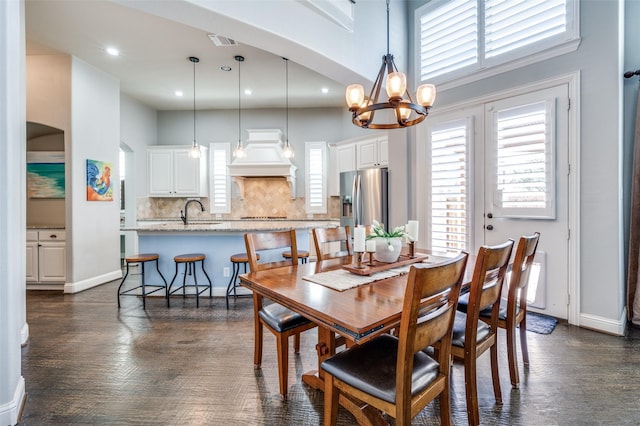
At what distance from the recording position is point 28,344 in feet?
8.74

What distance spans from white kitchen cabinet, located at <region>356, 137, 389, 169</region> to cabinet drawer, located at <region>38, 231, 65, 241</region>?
4.79m

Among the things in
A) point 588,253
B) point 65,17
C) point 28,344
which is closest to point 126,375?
point 28,344

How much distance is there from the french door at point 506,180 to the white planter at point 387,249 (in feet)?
6.02

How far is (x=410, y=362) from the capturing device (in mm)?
1158

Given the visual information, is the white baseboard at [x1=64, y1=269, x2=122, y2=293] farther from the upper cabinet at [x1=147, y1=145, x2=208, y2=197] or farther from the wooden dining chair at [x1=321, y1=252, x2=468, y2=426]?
the wooden dining chair at [x1=321, y1=252, x2=468, y2=426]

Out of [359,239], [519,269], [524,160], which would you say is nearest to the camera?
[519,269]

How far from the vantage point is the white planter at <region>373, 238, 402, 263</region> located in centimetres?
211

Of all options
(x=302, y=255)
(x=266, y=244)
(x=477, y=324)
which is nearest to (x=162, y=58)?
(x=302, y=255)

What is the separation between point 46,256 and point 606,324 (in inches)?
262

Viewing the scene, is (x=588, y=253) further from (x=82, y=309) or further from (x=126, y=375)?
(x=82, y=309)

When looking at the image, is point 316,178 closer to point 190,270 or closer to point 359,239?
point 190,270

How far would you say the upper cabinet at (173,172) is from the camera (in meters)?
6.45

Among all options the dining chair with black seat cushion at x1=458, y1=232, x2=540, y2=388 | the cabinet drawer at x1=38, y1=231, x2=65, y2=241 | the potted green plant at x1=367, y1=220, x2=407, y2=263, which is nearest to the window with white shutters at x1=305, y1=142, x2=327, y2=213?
the cabinet drawer at x1=38, y1=231, x2=65, y2=241

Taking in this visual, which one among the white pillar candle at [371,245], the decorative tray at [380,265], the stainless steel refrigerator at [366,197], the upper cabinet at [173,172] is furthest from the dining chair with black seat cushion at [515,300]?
the upper cabinet at [173,172]
